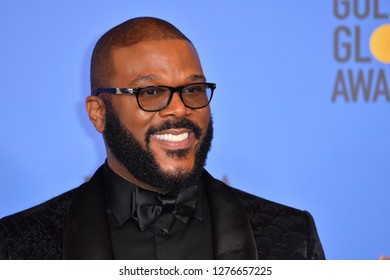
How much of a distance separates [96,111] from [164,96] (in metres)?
0.30

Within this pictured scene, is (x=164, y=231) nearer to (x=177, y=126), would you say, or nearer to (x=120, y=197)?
(x=120, y=197)

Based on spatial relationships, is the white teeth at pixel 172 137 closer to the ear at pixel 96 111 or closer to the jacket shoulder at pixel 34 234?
the ear at pixel 96 111

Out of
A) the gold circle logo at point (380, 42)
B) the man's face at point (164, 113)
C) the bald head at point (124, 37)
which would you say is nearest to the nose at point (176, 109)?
the man's face at point (164, 113)

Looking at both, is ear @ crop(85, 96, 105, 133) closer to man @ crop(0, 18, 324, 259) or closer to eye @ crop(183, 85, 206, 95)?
man @ crop(0, 18, 324, 259)

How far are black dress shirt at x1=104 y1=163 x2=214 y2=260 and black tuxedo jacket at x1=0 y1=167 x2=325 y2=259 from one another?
1.8 inches

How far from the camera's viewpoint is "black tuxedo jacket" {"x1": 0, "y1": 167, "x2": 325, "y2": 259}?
2162mm

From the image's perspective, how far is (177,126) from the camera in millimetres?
2152

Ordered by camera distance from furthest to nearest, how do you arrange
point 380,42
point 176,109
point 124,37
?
point 380,42, point 124,37, point 176,109

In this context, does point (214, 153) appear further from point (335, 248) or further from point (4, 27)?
point (4, 27)

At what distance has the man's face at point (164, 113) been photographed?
2168 mm

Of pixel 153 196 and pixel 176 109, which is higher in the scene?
pixel 176 109

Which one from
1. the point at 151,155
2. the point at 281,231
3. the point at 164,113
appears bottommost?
the point at 281,231

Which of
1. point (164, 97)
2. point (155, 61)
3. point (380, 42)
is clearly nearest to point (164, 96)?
point (164, 97)

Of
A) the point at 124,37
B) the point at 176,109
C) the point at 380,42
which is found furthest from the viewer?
the point at 380,42
